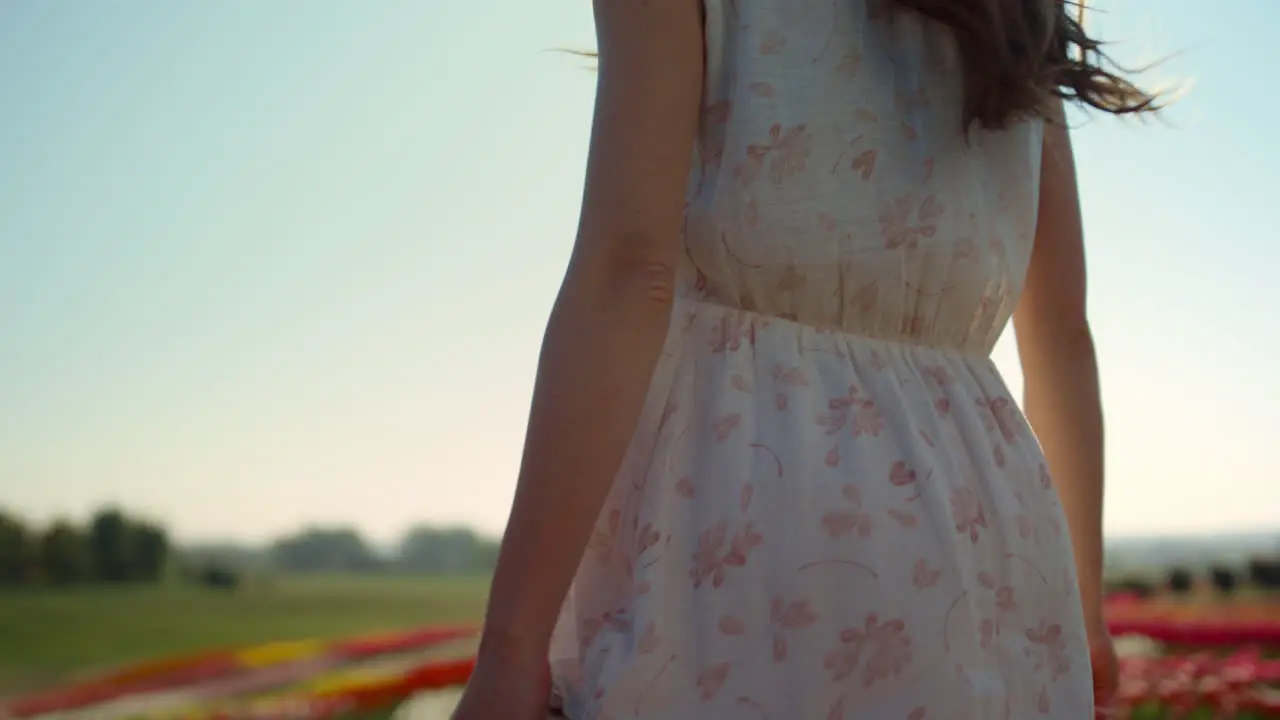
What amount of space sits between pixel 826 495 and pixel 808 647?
110 mm

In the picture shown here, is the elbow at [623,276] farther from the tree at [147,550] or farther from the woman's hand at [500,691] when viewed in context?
the tree at [147,550]

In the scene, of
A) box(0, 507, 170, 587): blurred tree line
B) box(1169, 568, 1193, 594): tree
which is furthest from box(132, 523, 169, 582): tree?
box(1169, 568, 1193, 594): tree

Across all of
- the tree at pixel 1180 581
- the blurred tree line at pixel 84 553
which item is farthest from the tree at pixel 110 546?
the tree at pixel 1180 581

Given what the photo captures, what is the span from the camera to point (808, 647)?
772 mm

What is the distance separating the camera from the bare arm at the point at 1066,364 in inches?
44.9

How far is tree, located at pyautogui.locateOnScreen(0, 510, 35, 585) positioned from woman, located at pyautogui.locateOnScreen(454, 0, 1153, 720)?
908 centimetres

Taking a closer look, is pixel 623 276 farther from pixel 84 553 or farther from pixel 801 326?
pixel 84 553

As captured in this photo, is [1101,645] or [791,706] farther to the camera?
[1101,645]

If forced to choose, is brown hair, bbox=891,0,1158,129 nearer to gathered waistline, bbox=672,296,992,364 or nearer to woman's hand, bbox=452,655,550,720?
gathered waistline, bbox=672,296,992,364

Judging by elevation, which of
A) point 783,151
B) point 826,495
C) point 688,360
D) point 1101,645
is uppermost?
point 783,151

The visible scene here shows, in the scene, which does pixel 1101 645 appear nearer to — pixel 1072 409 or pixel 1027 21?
pixel 1072 409

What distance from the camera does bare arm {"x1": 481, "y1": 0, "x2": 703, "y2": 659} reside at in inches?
28.0

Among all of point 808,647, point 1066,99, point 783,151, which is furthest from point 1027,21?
point 808,647

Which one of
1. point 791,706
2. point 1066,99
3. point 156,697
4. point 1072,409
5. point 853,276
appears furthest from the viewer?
point 156,697
